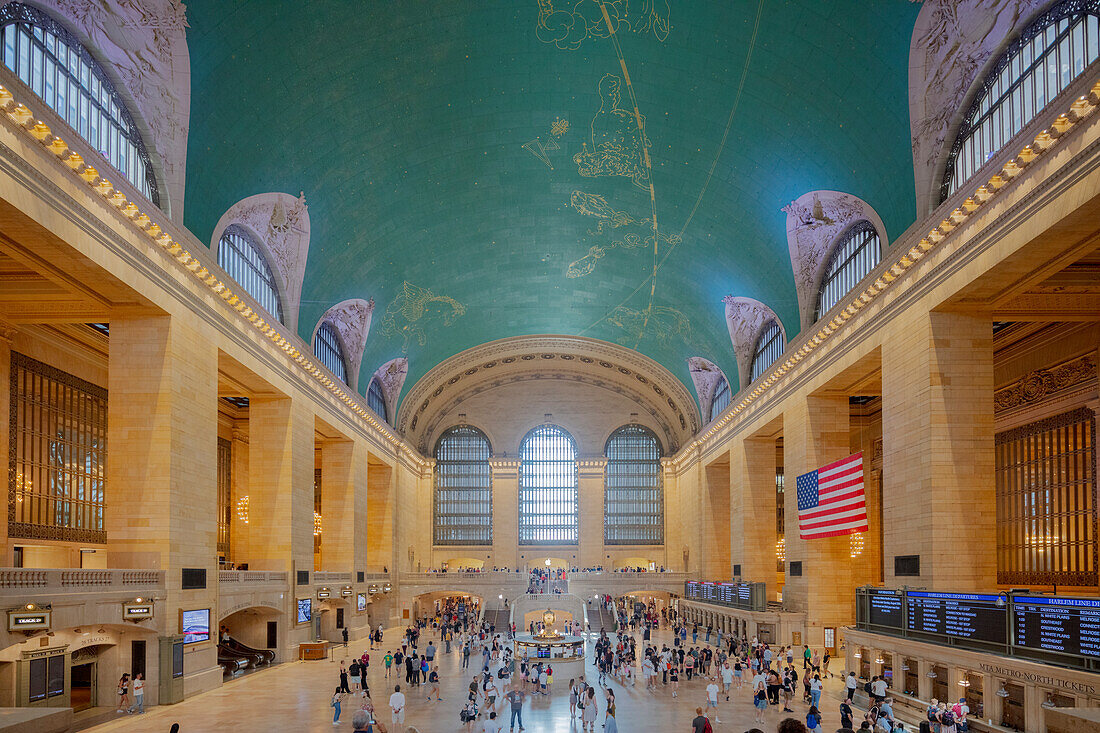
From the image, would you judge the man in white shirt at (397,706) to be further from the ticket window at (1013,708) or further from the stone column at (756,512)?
the stone column at (756,512)

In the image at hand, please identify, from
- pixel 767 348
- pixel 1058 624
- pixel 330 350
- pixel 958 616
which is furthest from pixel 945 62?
pixel 330 350

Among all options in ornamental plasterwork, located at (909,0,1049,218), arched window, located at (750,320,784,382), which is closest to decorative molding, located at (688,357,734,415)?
arched window, located at (750,320,784,382)

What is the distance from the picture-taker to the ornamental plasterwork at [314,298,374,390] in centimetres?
3575

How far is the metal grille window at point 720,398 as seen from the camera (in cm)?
4431

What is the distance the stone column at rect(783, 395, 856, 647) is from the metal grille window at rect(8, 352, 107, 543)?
21995 millimetres

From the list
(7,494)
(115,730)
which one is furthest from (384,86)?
(115,730)

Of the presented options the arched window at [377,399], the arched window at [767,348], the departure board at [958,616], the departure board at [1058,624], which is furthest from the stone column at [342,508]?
the departure board at [1058,624]

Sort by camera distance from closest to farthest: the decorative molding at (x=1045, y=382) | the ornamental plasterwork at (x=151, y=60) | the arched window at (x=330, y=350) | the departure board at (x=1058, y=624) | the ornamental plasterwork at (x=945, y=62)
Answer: the departure board at (x=1058, y=624), the ornamental plasterwork at (x=945, y=62), the ornamental plasterwork at (x=151, y=60), the decorative molding at (x=1045, y=382), the arched window at (x=330, y=350)

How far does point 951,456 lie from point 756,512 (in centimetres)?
1876

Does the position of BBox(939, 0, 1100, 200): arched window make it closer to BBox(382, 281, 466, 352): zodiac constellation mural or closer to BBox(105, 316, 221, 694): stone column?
BBox(105, 316, 221, 694): stone column

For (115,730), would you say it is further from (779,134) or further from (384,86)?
(779,134)

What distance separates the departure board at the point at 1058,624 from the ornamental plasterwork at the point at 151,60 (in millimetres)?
19292

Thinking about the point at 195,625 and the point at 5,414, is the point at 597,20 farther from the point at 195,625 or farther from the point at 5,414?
the point at 195,625

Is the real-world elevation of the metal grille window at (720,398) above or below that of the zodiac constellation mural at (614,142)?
below
